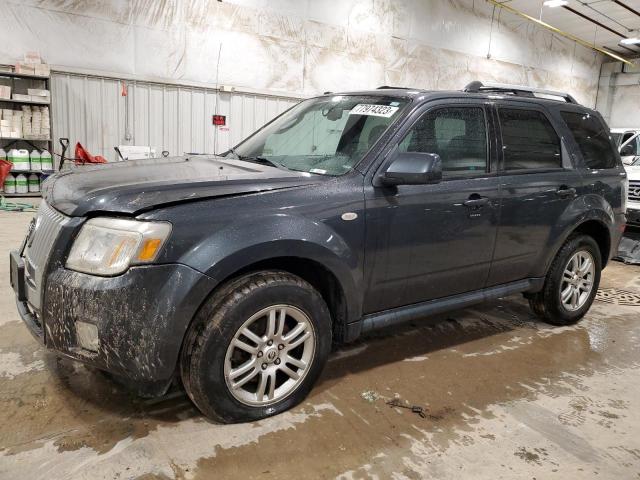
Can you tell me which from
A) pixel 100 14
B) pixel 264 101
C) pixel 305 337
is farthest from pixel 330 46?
pixel 305 337

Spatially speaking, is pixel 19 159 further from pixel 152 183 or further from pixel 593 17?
pixel 593 17

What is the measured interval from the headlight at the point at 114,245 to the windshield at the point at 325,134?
0.97 metres

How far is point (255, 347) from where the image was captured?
7.48 feet

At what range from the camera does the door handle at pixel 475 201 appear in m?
2.92

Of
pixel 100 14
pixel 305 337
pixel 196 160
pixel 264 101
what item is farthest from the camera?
pixel 264 101

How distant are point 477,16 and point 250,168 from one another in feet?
42.4

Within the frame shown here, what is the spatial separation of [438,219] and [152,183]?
1.51 m

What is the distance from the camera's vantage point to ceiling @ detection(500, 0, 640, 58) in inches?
514

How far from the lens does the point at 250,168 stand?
273 centimetres

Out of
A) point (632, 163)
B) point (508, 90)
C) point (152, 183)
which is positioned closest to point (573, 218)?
point (508, 90)

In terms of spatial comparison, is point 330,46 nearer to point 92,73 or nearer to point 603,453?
point 92,73

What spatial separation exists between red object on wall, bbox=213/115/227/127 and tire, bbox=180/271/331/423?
28.5 feet

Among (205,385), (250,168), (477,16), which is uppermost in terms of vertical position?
(477,16)

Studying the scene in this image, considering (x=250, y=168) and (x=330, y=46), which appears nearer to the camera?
(x=250, y=168)
